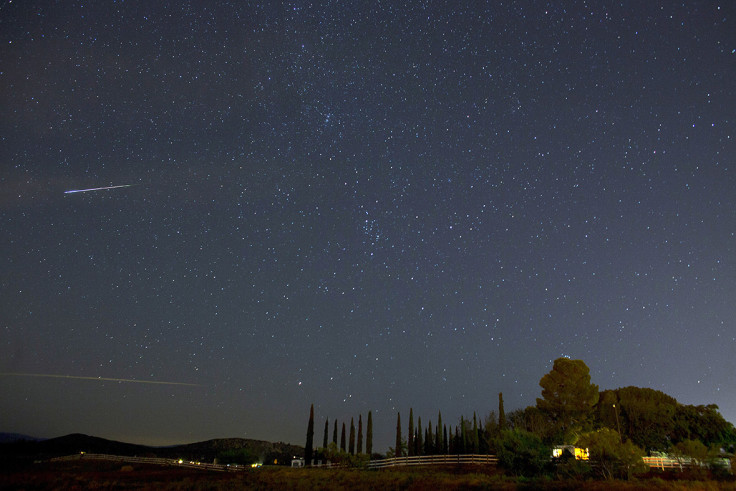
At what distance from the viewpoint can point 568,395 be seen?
4009 cm

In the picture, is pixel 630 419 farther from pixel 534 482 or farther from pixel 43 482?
pixel 43 482

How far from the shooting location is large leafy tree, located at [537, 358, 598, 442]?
→ 3941 cm

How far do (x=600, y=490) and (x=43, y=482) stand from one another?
2300 cm

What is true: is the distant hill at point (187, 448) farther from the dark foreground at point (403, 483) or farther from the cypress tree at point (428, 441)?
the dark foreground at point (403, 483)

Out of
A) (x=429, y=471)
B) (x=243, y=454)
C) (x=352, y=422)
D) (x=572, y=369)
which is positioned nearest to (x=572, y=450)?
(x=572, y=369)

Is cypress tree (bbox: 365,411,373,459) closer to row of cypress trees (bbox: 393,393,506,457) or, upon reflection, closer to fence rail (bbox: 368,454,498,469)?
row of cypress trees (bbox: 393,393,506,457)

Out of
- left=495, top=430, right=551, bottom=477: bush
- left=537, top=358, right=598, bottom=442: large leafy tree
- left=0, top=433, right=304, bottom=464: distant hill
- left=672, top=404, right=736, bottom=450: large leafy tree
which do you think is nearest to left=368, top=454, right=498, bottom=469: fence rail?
left=495, top=430, right=551, bottom=477: bush

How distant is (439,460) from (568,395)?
54.4ft

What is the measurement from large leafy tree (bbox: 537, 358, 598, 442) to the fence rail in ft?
47.1

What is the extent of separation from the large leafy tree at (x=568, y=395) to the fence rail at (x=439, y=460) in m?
14.4

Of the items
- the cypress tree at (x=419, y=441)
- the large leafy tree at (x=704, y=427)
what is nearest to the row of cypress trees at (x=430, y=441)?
the cypress tree at (x=419, y=441)

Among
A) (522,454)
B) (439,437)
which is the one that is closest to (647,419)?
(439,437)

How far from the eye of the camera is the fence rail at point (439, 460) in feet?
89.4

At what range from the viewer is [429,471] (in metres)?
25.4
